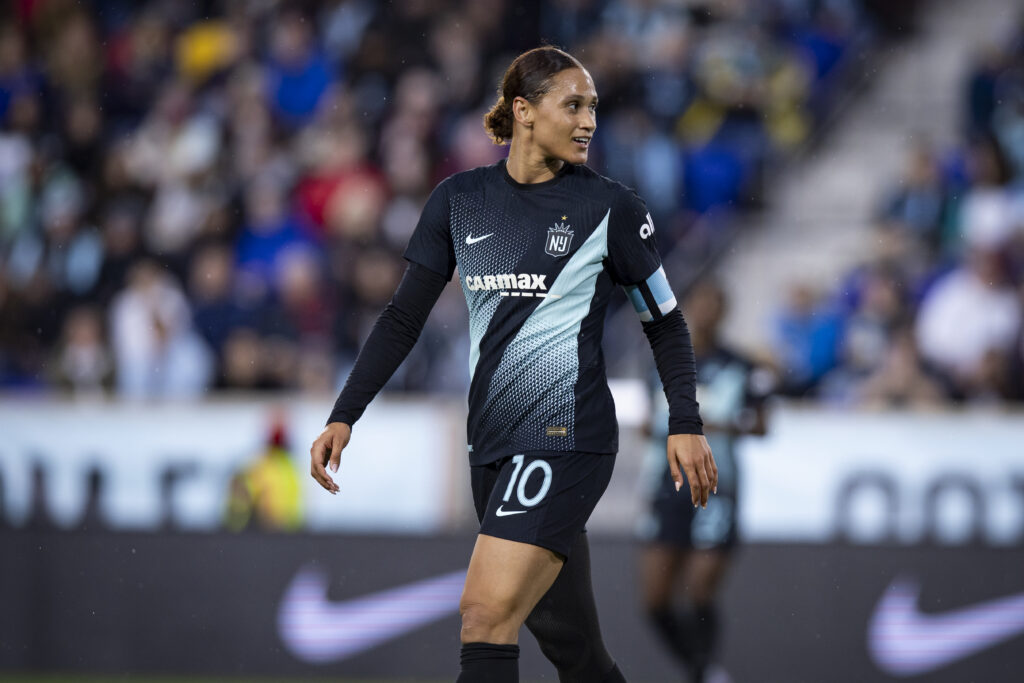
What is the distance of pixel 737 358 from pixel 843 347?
101 inches

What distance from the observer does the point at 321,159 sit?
40.3ft

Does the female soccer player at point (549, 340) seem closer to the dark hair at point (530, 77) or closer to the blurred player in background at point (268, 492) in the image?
the dark hair at point (530, 77)

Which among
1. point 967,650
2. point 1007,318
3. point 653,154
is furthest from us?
point 653,154

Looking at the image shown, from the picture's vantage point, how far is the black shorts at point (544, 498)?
14.9 ft

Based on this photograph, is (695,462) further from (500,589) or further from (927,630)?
(927,630)

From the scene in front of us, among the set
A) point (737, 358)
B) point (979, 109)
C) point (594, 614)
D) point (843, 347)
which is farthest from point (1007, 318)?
point (594, 614)

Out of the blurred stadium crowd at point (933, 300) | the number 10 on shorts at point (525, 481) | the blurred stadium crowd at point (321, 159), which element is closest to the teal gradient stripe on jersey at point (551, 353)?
the number 10 on shorts at point (525, 481)

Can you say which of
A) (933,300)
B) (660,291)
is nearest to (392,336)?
(660,291)

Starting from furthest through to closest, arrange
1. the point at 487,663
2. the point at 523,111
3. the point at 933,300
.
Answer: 1. the point at 933,300
2. the point at 523,111
3. the point at 487,663

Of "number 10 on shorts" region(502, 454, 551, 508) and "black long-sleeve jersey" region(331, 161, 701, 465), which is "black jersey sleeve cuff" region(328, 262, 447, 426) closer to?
"black long-sleeve jersey" region(331, 161, 701, 465)

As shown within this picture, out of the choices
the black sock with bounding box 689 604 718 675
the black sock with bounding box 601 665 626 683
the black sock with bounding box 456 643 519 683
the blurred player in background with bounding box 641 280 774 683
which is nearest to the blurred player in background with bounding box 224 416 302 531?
the blurred player in background with bounding box 641 280 774 683

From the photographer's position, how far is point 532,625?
15.6ft

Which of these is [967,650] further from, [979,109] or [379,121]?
[379,121]

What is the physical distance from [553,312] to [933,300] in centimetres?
681
